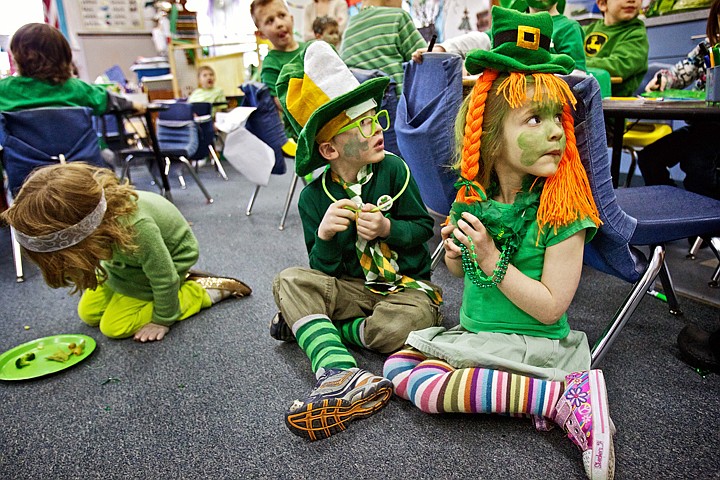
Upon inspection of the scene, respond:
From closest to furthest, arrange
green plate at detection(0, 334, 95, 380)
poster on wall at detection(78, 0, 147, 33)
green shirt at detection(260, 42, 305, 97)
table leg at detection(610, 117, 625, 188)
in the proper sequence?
green plate at detection(0, 334, 95, 380) < table leg at detection(610, 117, 625, 188) < green shirt at detection(260, 42, 305, 97) < poster on wall at detection(78, 0, 147, 33)

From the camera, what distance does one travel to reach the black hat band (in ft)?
2.80

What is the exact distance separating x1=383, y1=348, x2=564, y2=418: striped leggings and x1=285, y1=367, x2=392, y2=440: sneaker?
0.08 metres

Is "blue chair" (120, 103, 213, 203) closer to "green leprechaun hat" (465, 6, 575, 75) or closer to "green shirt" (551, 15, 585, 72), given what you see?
"green shirt" (551, 15, 585, 72)

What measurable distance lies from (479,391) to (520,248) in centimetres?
30

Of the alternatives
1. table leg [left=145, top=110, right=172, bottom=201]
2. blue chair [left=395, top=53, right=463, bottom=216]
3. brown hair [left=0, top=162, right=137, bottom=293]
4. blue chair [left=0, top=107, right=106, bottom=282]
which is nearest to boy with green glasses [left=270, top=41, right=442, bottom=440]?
blue chair [left=395, top=53, right=463, bottom=216]

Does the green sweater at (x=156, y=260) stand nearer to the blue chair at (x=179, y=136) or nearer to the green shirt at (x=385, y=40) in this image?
the green shirt at (x=385, y=40)

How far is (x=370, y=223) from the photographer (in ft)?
3.63

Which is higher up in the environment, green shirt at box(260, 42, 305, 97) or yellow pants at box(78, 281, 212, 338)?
green shirt at box(260, 42, 305, 97)

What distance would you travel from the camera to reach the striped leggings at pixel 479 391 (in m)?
0.92

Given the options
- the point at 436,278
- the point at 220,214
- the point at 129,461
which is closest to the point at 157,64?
the point at 220,214

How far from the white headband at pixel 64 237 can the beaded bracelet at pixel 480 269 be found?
3.11 ft

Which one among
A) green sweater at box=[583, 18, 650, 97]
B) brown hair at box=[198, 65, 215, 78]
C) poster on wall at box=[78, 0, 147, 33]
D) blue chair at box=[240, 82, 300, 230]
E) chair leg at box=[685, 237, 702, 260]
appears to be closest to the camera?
chair leg at box=[685, 237, 702, 260]

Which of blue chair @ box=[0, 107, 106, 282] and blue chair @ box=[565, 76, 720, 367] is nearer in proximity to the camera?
blue chair @ box=[565, 76, 720, 367]

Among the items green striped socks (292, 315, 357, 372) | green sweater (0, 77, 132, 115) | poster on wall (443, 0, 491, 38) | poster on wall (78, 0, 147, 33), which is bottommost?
green striped socks (292, 315, 357, 372)
